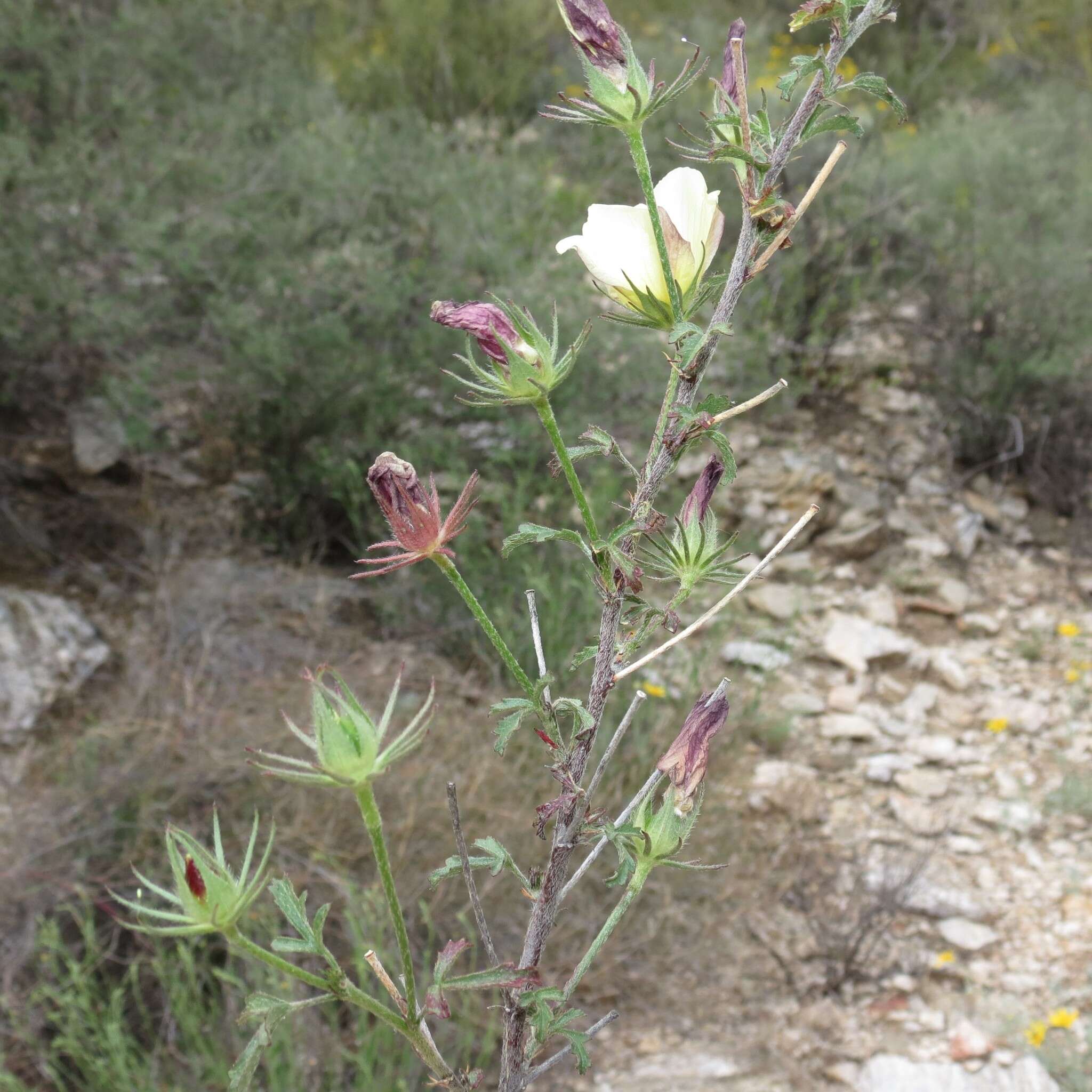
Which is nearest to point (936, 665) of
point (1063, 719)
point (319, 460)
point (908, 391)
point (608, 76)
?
point (1063, 719)

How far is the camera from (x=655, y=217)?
641mm

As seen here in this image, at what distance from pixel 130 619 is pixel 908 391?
3.06m

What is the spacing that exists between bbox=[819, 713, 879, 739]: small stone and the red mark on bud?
267cm

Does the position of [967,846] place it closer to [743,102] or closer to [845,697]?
[845,697]

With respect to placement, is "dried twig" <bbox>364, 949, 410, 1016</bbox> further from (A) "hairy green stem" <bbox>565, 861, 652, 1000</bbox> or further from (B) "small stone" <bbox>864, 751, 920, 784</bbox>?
(B) "small stone" <bbox>864, 751, 920, 784</bbox>


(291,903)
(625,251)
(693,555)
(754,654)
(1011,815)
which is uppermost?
(625,251)

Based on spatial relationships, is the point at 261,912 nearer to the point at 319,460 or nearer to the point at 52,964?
the point at 52,964

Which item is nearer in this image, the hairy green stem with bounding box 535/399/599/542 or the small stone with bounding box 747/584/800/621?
the hairy green stem with bounding box 535/399/599/542

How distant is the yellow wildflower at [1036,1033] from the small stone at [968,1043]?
8 cm

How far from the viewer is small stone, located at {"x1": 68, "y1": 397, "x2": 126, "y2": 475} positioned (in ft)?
11.2

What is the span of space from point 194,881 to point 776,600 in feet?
9.85

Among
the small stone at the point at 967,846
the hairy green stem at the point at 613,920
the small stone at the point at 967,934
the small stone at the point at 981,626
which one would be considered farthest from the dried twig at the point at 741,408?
the small stone at the point at 981,626

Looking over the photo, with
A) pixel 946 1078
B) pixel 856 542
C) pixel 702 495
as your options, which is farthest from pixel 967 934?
pixel 702 495

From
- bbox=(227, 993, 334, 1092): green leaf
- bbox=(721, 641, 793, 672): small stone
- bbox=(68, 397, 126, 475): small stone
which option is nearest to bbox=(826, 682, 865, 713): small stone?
bbox=(721, 641, 793, 672): small stone
